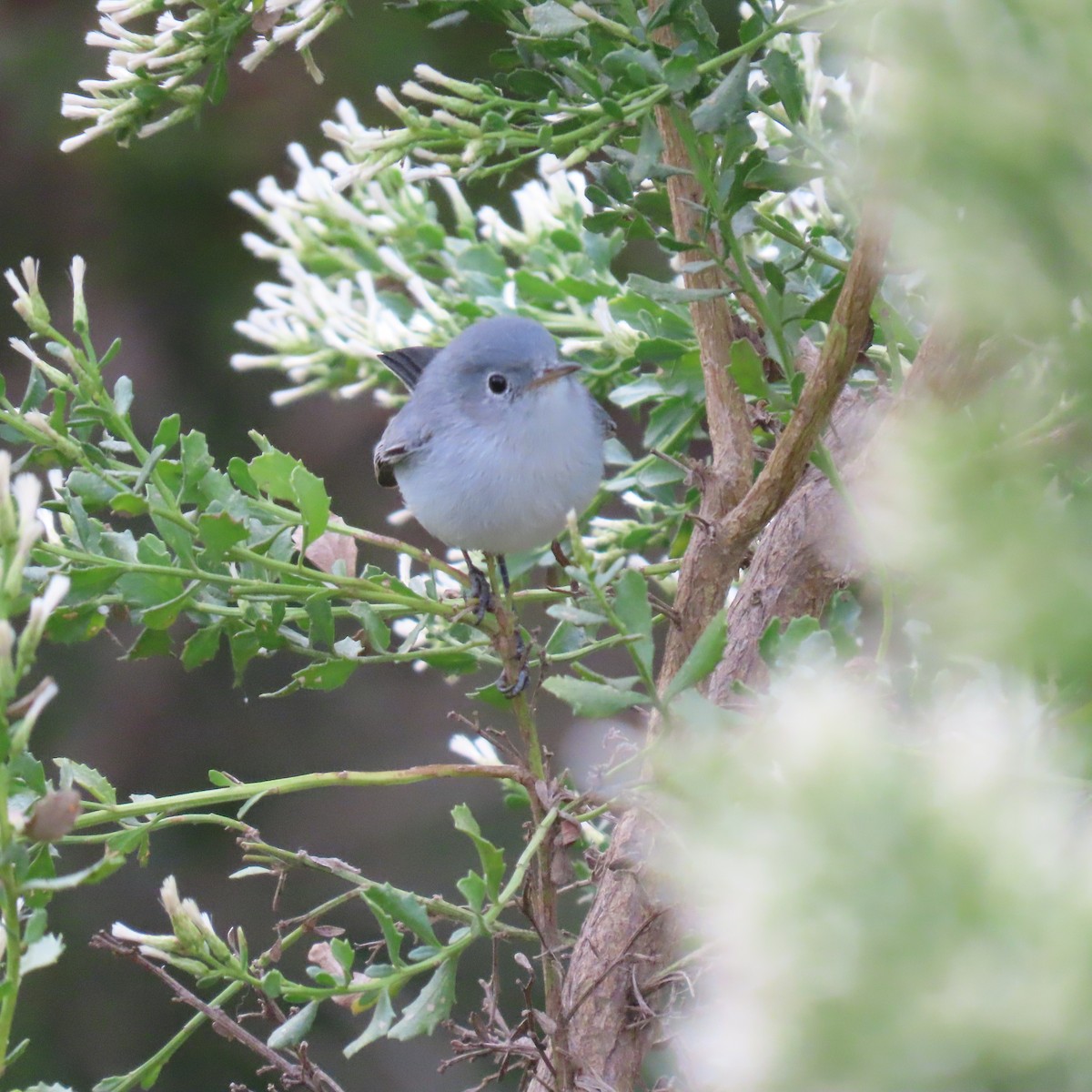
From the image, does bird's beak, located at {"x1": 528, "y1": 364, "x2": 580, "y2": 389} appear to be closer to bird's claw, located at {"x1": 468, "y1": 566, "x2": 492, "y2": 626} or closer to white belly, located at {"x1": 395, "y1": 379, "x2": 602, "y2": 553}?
white belly, located at {"x1": 395, "y1": 379, "x2": 602, "y2": 553}

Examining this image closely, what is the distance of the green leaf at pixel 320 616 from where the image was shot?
2.88ft

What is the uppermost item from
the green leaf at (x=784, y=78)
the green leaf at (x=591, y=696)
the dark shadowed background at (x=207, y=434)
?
the green leaf at (x=784, y=78)

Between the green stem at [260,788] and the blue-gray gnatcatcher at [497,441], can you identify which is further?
the blue-gray gnatcatcher at [497,441]

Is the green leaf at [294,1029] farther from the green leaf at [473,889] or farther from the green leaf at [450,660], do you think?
the green leaf at [450,660]

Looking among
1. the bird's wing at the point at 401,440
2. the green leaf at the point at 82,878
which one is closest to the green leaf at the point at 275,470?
the green leaf at the point at 82,878

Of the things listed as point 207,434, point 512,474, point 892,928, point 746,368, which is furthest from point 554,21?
point 207,434

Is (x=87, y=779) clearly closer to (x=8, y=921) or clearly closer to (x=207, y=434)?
(x=8, y=921)

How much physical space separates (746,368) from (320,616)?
328mm

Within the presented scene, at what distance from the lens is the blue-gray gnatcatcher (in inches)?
50.1

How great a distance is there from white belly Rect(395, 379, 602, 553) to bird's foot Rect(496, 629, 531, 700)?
0.29 meters

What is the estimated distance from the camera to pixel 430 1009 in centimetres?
74

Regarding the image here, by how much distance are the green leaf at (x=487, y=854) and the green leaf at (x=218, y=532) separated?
0.71 ft

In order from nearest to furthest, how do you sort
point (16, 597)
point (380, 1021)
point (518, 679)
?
point (16, 597) < point (380, 1021) < point (518, 679)

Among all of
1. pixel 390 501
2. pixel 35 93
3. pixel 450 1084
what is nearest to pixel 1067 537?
pixel 450 1084
